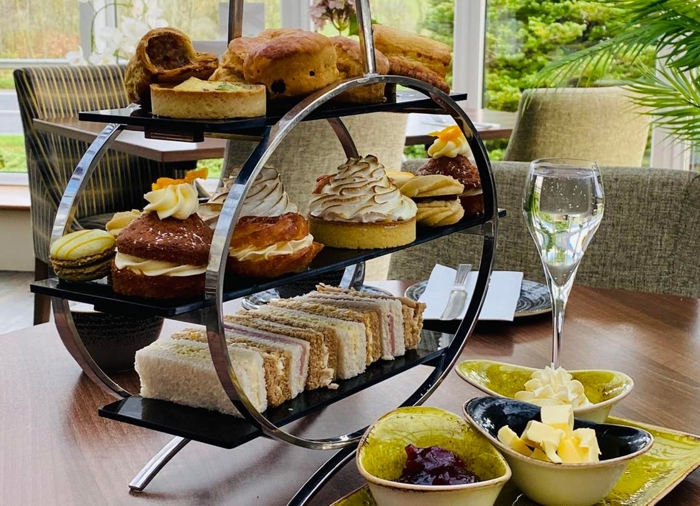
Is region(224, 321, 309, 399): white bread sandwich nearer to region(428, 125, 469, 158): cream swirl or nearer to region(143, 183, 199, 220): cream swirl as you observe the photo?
region(143, 183, 199, 220): cream swirl

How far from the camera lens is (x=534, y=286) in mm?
1615

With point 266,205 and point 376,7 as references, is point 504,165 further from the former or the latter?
point 376,7

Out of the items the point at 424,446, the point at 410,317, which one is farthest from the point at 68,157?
the point at 424,446

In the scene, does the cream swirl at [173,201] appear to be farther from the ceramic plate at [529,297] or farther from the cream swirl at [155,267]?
the ceramic plate at [529,297]

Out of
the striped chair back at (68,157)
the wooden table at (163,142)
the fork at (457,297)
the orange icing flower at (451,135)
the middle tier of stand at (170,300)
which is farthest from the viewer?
the striped chair back at (68,157)

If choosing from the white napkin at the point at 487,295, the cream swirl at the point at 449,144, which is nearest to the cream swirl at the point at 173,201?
the cream swirl at the point at 449,144

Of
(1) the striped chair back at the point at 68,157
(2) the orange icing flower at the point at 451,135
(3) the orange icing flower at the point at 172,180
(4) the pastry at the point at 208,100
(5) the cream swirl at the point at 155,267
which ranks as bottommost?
(1) the striped chair back at the point at 68,157

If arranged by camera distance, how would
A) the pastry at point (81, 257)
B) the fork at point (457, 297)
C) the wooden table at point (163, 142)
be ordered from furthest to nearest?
the wooden table at point (163, 142), the fork at point (457, 297), the pastry at point (81, 257)

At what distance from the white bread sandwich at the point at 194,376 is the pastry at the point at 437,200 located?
0.31m

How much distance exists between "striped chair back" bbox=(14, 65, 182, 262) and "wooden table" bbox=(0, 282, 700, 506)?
2.33m

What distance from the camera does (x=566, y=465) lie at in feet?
2.66

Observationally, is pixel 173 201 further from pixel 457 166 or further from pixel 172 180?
pixel 457 166

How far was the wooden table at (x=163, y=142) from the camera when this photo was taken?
9.67 ft

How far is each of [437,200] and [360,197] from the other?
120mm
